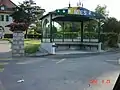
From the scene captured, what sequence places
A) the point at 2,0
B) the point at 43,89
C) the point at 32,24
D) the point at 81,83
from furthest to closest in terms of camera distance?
the point at 2,0 → the point at 32,24 → the point at 81,83 → the point at 43,89

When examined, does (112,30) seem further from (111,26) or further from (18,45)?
(18,45)

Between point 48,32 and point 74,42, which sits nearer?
point 48,32

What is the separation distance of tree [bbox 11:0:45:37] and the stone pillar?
48566 millimetres

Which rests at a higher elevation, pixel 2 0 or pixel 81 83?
pixel 2 0

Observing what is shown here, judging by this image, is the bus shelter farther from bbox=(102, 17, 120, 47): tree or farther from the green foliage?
the green foliage

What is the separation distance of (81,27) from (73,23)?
1.28m

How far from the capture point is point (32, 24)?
74.2 m

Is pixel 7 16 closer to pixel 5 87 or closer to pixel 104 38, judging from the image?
pixel 104 38

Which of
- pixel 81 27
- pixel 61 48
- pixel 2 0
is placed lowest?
pixel 61 48

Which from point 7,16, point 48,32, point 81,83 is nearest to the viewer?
point 81,83

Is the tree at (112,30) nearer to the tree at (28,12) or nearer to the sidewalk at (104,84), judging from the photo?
the sidewalk at (104,84)

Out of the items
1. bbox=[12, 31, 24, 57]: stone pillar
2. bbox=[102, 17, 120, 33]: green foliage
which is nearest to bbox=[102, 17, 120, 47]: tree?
bbox=[102, 17, 120, 33]: green foliage

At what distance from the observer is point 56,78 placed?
35.8ft

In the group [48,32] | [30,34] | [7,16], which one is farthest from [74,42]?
[7,16]
